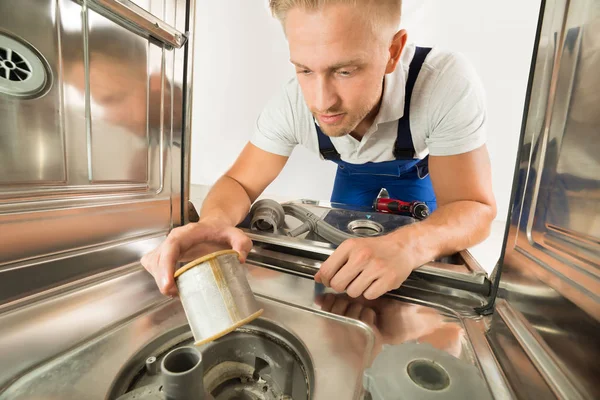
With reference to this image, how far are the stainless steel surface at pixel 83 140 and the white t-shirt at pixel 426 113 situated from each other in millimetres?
476

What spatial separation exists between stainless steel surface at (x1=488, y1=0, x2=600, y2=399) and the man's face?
0.37 meters

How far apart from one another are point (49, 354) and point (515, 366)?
0.56m

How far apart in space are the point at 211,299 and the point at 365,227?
0.61m

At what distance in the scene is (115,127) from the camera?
0.53 metres

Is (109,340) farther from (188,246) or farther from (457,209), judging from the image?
(457,209)

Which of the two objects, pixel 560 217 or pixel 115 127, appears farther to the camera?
pixel 115 127

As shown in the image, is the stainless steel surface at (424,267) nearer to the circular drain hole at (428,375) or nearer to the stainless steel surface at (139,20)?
the circular drain hole at (428,375)

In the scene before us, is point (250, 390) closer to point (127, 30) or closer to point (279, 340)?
point (279, 340)

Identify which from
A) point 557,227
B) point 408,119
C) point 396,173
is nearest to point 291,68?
point 396,173

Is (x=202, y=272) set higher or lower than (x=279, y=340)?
higher

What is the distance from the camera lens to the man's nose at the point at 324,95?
0.70 meters

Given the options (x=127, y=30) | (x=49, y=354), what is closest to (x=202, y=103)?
(x=127, y=30)

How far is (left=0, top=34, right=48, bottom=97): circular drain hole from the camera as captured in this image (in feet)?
1.25

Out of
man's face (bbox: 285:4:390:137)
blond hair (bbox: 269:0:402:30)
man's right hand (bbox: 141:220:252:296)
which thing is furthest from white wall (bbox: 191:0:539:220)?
man's right hand (bbox: 141:220:252:296)
